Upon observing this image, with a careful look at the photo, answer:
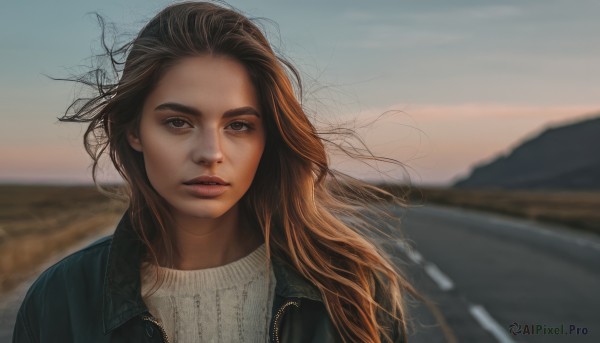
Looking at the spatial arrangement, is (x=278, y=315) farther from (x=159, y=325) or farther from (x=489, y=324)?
(x=489, y=324)

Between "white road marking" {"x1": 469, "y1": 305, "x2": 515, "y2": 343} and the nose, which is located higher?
the nose

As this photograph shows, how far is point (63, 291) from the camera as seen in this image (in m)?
3.40

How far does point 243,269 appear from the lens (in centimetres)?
356

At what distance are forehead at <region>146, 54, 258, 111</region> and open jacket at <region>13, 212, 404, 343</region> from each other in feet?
2.19

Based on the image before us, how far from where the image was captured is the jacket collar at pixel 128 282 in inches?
130

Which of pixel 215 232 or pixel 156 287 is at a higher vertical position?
pixel 215 232

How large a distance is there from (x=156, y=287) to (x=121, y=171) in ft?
1.82

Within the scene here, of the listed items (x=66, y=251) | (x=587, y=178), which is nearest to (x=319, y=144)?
(x=66, y=251)

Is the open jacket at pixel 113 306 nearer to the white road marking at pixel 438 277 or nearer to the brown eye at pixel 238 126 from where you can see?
the brown eye at pixel 238 126

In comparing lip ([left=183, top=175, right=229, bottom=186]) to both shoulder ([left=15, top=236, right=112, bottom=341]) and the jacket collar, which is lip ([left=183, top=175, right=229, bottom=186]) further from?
shoulder ([left=15, top=236, right=112, bottom=341])

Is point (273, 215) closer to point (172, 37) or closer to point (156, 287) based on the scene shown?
point (156, 287)

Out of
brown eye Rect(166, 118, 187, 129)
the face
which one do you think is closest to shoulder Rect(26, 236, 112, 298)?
the face

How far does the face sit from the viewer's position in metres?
3.24

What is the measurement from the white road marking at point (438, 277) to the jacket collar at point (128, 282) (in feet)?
30.1
